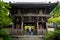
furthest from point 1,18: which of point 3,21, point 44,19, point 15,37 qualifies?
point 44,19

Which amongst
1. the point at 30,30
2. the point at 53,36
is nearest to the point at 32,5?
the point at 30,30

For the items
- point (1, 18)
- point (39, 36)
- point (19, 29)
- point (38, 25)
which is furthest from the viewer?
point (38, 25)

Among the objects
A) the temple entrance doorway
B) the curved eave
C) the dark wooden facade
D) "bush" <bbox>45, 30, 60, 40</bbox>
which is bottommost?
the temple entrance doorway

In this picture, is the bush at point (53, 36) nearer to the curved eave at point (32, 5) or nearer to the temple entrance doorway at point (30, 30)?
the temple entrance doorway at point (30, 30)

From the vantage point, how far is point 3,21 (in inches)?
783

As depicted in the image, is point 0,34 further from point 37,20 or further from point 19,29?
point 37,20

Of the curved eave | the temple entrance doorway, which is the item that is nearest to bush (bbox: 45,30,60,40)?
the temple entrance doorway

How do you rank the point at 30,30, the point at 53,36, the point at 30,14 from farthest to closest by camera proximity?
the point at 30,30, the point at 30,14, the point at 53,36

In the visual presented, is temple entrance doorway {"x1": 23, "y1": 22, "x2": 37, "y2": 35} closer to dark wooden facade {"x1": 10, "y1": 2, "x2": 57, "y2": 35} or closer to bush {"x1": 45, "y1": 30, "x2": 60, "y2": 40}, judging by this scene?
dark wooden facade {"x1": 10, "y1": 2, "x2": 57, "y2": 35}

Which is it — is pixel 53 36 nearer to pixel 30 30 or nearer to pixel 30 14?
pixel 30 30

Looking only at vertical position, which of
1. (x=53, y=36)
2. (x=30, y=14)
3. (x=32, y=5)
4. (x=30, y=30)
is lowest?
(x=30, y=30)

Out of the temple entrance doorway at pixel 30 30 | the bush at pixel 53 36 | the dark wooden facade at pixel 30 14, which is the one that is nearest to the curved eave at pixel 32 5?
the dark wooden facade at pixel 30 14

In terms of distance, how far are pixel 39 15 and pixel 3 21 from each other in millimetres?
8665

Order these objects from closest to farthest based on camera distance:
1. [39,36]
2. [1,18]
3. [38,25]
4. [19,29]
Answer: [1,18] < [39,36] < [19,29] < [38,25]
